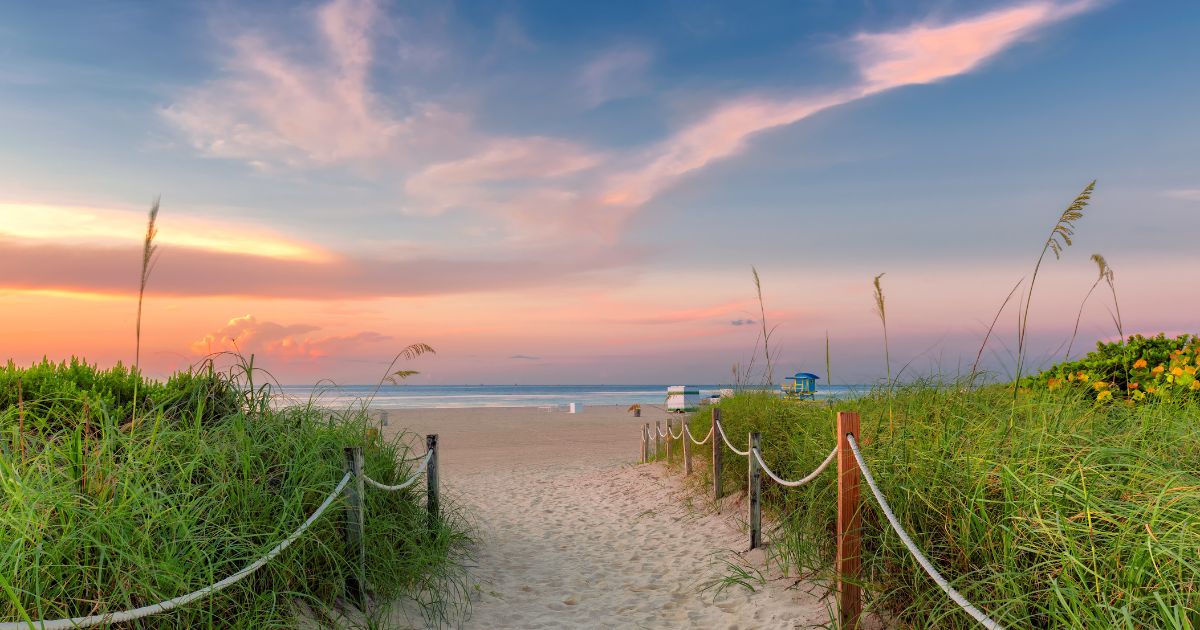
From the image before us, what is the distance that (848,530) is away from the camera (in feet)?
17.1

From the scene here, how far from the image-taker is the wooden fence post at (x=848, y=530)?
5129 millimetres

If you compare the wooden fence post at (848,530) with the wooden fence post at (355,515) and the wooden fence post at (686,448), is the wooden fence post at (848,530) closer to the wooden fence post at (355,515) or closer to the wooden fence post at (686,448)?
the wooden fence post at (355,515)

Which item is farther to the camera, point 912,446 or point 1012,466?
point 912,446

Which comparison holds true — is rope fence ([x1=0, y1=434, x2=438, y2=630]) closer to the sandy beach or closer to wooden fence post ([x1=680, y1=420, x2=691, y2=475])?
the sandy beach

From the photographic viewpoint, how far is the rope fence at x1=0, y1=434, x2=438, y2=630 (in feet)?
11.7

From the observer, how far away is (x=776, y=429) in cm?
906

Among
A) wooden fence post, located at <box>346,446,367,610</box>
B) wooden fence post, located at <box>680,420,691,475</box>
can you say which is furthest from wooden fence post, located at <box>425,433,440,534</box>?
wooden fence post, located at <box>680,420,691,475</box>

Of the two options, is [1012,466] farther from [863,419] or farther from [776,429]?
[776,429]

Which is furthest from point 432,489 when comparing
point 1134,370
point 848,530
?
point 1134,370

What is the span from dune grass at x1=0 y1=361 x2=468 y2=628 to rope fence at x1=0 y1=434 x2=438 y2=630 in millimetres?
96

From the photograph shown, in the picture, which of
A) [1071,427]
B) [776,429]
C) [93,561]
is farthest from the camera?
[776,429]

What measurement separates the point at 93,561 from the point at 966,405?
675 centimetres

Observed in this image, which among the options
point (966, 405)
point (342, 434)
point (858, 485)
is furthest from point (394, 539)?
point (966, 405)

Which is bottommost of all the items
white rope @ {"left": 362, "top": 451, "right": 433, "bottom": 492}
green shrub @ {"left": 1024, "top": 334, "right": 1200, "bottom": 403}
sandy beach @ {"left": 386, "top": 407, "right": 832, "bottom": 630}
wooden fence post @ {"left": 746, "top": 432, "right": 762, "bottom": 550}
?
sandy beach @ {"left": 386, "top": 407, "right": 832, "bottom": 630}
